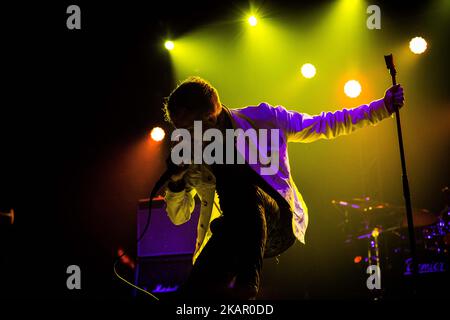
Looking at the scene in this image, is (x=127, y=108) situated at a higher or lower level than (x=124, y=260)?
higher

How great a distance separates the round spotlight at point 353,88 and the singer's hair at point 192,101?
4.72 meters

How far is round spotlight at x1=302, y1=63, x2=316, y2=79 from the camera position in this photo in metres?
6.82

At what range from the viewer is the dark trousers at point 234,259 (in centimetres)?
195

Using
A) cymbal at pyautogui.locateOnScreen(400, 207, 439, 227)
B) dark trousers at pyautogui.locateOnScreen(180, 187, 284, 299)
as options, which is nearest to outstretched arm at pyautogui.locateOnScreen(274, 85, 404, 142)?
dark trousers at pyautogui.locateOnScreen(180, 187, 284, 299)

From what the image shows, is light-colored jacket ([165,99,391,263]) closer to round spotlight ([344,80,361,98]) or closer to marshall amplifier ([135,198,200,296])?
marshall amplifier ([135,198,200,296])

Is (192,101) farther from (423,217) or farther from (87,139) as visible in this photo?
(87,139)

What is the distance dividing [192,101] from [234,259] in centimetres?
86

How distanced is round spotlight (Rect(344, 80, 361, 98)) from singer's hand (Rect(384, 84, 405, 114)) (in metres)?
4.18

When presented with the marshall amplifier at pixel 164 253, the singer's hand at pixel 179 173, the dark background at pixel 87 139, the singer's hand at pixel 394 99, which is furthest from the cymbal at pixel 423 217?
the singer's hand at pixel 179 173

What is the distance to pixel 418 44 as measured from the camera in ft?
21.1

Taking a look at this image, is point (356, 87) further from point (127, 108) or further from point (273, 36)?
point (127, 108)
